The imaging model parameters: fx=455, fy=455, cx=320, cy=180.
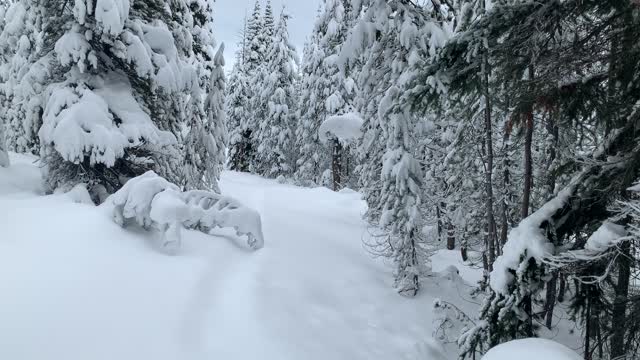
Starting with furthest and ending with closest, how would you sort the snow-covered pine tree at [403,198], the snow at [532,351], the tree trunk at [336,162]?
the tree trunk at [336,162], the snow-covered pine tree at [403,198], the snow at [532,351]

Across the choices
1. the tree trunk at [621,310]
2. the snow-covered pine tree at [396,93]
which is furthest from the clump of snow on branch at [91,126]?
the tree trunk at [621,310]

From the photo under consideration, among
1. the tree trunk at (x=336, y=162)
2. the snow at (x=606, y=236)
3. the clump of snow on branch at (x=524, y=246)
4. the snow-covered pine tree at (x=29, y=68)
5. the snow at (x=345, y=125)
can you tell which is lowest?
the tree trunk at (x=336, y=162)

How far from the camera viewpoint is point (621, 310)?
5.07m

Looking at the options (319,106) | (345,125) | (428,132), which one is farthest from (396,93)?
(319,106)

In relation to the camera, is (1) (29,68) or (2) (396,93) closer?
(2) (396,93)

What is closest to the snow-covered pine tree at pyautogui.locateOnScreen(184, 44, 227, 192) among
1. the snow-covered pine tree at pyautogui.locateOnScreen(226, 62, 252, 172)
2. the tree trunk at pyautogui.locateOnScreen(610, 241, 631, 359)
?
the tree trunk at pyautogui.locateOnScreen(610, 241, 631, 359)

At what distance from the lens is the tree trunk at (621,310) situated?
4.68 meters

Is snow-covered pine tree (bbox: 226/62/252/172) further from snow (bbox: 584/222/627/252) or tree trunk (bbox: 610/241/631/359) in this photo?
snow (bbox: 584/222/627/252)

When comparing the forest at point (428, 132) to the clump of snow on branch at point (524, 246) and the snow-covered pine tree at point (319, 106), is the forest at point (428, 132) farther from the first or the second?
the snow-covered pine tree at point (319, 106)

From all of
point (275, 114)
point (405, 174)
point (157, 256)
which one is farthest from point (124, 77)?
point (275, 114)

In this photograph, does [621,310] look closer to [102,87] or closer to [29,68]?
[102,87]

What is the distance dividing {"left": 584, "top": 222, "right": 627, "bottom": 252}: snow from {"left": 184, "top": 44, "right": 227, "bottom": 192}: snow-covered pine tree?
12469 mm

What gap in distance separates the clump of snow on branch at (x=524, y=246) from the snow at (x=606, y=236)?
65cm

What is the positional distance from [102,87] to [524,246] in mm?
8858
